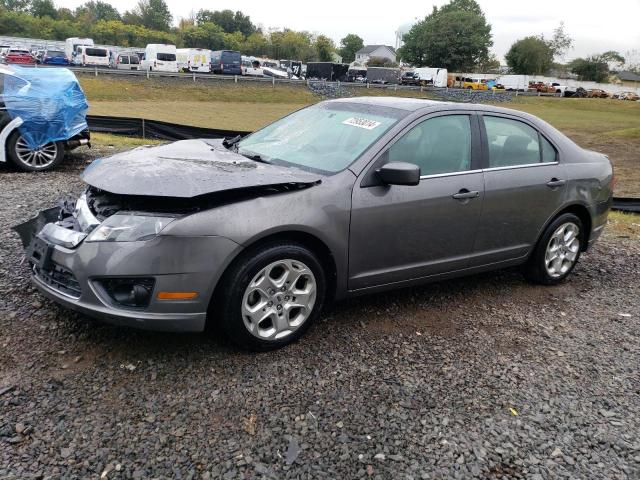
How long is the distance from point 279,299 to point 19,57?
46.7 m

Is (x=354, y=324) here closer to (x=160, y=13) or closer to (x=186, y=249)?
(x=186, y=249)

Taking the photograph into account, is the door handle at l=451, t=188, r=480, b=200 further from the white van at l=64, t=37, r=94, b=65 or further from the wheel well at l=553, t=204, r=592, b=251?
the white van at l=64, t=37, r=94, b=65

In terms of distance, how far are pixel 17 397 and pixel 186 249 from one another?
3.74 ft

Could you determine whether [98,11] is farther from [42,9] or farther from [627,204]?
[627,204]

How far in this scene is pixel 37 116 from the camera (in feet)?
27.1

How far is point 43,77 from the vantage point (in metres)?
8.67

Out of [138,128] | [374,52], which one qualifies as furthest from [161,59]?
[374,52]

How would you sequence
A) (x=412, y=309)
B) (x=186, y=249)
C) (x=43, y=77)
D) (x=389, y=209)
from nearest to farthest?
(x=186, y=249)
(x=389, y=209)
(x=412, y=309)
(x=43, y=77)

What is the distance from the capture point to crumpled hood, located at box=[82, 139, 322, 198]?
3.09 m

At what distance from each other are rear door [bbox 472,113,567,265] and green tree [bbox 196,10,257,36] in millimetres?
130959

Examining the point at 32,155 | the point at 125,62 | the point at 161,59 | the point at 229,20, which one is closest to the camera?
the point at 32,155

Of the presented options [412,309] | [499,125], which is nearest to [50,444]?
[412,309]

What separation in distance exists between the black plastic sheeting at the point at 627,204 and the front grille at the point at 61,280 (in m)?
8.91

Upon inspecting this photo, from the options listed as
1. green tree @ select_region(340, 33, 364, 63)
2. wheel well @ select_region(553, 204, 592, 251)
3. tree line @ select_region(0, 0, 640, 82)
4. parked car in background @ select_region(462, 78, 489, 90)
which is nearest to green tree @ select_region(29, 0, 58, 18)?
tree line @ select_region(0, 0, 640, 82)
